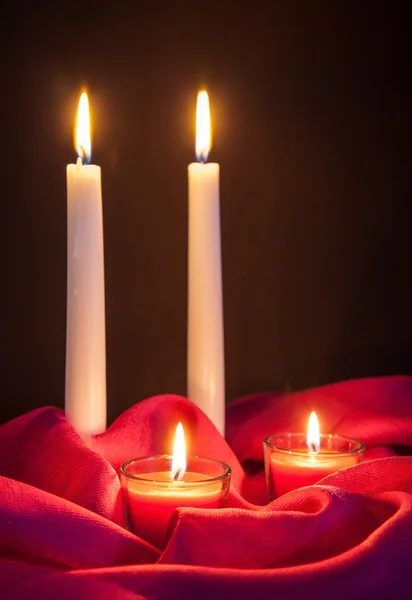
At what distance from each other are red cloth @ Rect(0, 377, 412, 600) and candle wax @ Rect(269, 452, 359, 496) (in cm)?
6

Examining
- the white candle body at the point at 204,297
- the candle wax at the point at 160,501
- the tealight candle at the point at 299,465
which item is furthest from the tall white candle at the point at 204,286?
the candle wax at the point at 160,501

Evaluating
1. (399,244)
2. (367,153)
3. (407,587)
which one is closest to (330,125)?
(367,153)

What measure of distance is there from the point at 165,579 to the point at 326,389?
56 cm

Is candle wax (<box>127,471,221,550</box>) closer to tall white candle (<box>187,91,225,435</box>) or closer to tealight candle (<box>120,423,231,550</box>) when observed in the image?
tealight candle (<box>120,423,231,550</box>)

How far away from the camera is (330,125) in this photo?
117 centimetres

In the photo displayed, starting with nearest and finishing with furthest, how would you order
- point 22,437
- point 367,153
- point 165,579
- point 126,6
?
point 165,579, point 22,437, point 126,6, point 367,153

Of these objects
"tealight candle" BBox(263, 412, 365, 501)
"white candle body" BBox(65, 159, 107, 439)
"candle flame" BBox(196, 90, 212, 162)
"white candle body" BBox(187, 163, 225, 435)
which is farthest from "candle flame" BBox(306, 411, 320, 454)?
"candle flame" BBox(196, 90, 212, 162)

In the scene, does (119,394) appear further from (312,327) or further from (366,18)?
(366,18)

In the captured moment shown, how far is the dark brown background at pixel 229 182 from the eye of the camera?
1.07 metres

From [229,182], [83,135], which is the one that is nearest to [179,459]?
[83,135]

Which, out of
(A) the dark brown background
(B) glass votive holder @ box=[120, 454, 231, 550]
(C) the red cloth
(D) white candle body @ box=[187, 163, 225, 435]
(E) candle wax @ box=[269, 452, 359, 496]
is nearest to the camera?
(C) the red cloth

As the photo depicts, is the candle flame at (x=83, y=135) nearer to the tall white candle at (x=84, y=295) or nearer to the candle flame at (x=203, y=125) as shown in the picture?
the tall white candle at (x=84, y=295)

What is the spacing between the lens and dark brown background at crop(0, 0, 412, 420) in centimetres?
107

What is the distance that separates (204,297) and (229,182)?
297 mm
